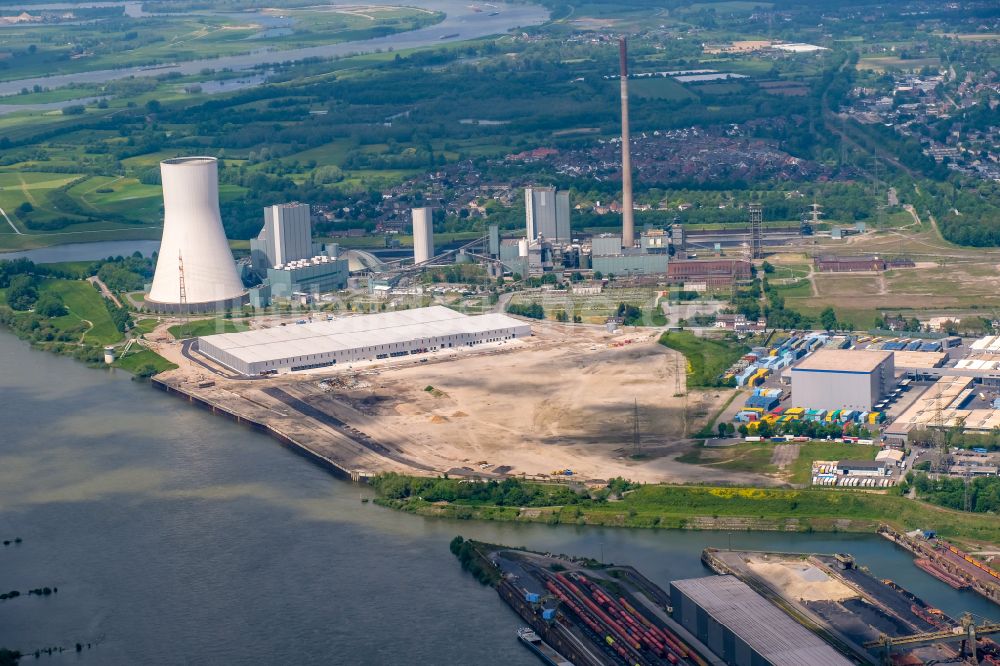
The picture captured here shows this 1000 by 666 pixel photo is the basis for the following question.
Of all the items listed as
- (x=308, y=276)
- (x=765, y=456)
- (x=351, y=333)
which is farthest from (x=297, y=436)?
(x=308, y=276)

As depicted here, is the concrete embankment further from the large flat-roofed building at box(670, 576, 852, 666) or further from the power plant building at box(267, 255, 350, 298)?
the large flat-roofed building at box(670, 576, 852, 666)

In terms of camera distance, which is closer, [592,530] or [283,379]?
[592,530]

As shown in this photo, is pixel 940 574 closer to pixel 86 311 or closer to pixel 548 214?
pixel 548 214

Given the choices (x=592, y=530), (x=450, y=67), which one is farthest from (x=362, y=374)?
(x=450, y=67)

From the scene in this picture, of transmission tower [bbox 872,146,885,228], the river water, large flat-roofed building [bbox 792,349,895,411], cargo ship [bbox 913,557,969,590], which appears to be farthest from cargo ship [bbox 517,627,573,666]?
transmission tower [bbox 872,146,885,228]

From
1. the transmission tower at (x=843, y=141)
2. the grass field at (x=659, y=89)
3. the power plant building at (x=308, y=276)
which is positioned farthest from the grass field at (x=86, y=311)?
the grass field at (x=659, y=89)

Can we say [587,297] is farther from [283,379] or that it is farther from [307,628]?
[307,628]
